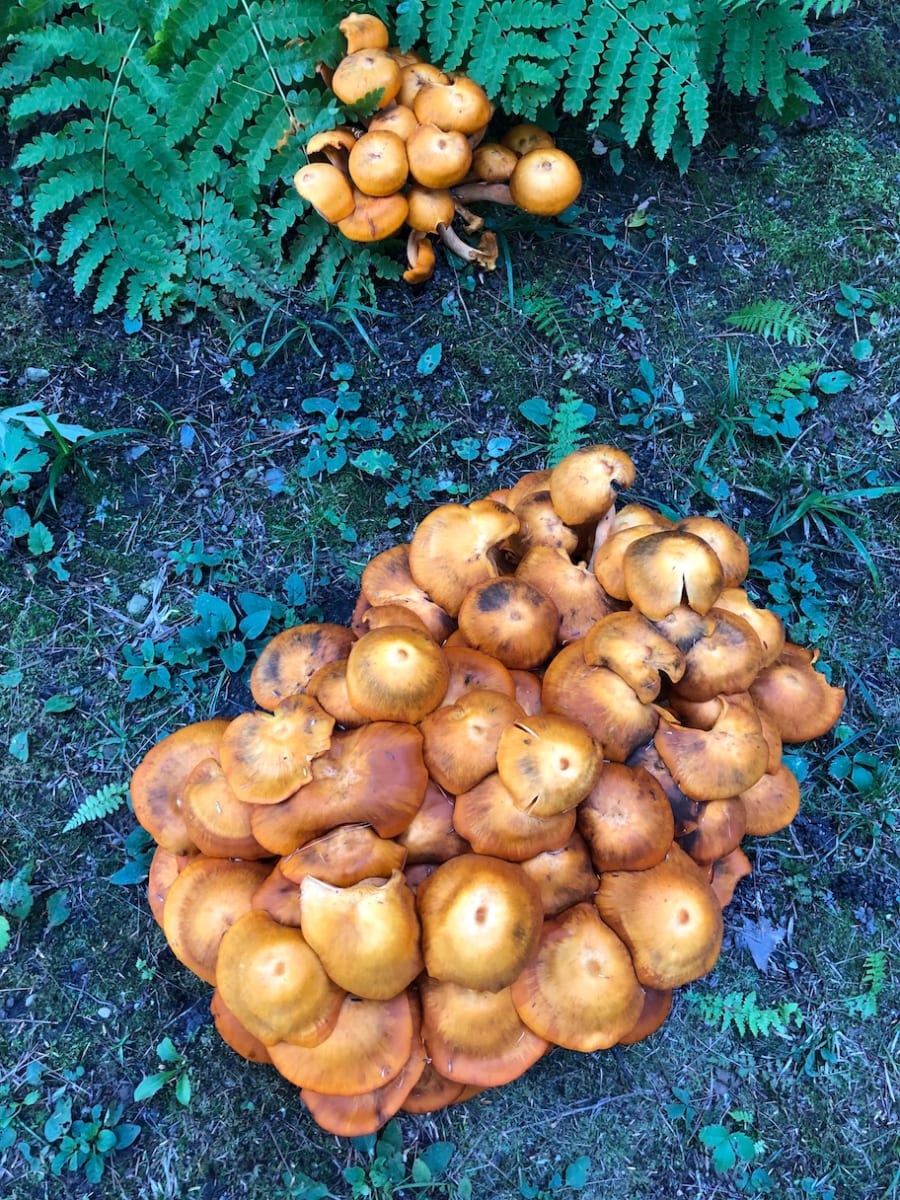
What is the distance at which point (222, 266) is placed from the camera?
15.3 ft

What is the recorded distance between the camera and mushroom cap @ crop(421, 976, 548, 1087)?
2.81 meters

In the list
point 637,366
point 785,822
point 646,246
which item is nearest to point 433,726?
point 785,822

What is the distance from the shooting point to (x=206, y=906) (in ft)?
9.65

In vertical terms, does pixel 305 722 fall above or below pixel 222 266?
below

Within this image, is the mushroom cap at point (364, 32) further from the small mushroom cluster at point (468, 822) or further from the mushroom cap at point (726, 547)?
the mushroom cap at point (726, 547)

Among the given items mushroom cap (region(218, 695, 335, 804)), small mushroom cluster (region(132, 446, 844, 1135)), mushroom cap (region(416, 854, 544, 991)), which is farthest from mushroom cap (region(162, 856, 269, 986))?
mushroom cap (region(416, 854, 544, 991))

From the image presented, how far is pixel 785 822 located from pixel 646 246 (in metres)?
3.48

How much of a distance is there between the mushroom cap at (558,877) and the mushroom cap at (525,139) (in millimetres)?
3821

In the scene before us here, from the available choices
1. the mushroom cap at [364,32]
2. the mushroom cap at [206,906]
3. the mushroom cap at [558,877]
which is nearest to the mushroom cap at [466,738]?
the mushroom cap at [558,877]

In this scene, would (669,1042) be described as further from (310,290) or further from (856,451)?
(310,290)

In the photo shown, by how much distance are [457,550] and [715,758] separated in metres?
1.19

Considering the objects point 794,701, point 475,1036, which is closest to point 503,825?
point 475,1036

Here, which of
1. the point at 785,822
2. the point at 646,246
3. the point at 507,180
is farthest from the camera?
the point at 646,246

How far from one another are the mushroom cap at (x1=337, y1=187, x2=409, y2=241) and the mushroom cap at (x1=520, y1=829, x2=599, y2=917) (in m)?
3.22
